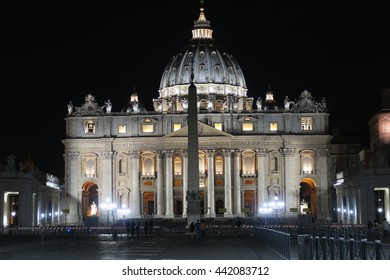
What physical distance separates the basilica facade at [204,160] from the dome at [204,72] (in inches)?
1055

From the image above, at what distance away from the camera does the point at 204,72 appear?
5960 inches

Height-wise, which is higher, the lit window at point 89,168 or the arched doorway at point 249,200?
the lit window at point 89,168

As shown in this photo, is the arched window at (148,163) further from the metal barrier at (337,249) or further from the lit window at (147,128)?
the metal barrier at (337,249)

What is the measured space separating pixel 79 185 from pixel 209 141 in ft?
67.4

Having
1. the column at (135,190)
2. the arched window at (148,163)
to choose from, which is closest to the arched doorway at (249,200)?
the arched window at (148,163)

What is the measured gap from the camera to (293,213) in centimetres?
11669

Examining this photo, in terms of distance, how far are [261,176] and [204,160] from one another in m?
8.84

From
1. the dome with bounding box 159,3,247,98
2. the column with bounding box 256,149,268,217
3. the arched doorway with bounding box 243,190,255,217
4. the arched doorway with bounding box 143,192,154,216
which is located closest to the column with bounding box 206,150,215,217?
the arched doorway with bounding box 243,190,255,217

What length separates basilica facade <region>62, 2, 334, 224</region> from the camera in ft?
391

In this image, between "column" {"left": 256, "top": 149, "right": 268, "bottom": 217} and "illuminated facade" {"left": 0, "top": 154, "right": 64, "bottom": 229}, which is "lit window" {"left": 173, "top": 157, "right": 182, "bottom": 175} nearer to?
"column" {"left": 256, "top": 149, "right": 268, "bottom": 217}

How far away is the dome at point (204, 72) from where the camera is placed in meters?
149

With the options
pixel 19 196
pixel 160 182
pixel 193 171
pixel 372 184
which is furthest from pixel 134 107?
pixel 193 171
